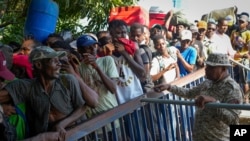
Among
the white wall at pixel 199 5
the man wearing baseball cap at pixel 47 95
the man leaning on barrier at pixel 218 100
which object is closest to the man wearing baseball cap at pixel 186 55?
the man leaning on barrier at pixel 218 100

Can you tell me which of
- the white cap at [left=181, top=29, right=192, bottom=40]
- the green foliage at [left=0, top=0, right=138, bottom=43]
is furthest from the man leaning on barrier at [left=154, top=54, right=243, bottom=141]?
the white cap at [left=181, top=29, right=192, bottom=40]

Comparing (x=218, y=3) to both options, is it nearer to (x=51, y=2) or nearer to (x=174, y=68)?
(x=174, y=68)

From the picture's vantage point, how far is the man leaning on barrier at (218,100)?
365 centimetres

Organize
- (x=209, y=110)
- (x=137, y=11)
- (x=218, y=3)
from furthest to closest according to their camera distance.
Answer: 1. (x=218, y=3)
2. (x=137, y=11)
3. (x=209, y=110)

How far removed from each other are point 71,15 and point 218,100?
11.8ft

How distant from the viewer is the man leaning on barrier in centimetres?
365

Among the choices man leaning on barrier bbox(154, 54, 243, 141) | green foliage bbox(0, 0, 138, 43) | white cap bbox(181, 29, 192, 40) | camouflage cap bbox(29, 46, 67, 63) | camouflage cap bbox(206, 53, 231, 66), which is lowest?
man leaning on barrier bbox(154, 54, 243, 141)

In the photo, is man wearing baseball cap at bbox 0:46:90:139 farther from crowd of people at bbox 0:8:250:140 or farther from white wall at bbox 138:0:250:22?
white wall at bbox 138:0:250:22

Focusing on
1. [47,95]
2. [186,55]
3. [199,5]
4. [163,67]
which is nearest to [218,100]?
[47,95]

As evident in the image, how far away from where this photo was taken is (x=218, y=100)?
3754mm

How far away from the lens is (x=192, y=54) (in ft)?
21.1

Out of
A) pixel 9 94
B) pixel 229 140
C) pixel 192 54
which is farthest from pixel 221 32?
A: pixel 9 94

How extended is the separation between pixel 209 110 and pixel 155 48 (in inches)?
87.7

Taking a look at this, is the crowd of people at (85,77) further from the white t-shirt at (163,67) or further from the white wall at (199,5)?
the white wall at (199,5)
